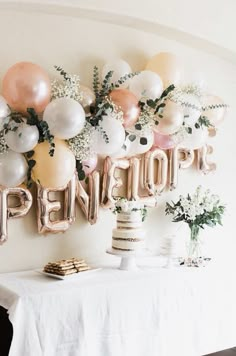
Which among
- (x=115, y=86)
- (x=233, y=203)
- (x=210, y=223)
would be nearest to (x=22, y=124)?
(x=115, y=86)

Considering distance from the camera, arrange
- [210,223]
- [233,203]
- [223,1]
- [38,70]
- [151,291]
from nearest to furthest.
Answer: [38,70] < [151,291] < [210,223] < [223,1] < [233,203]

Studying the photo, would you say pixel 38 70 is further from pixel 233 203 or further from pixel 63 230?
pixel 233 203

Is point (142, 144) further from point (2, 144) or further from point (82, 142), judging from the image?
point (2, 144)

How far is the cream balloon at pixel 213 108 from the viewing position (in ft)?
12.1

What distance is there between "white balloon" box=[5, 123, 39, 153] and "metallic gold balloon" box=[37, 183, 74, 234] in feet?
1.36

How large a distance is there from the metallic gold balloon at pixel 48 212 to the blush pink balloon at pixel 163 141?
0.73m

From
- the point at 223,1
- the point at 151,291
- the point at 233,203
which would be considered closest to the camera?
the point at 151,291

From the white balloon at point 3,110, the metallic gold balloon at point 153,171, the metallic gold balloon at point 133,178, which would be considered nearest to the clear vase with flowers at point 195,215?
the metallic gold balloon at point 153,171

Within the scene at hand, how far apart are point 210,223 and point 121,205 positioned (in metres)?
0.70

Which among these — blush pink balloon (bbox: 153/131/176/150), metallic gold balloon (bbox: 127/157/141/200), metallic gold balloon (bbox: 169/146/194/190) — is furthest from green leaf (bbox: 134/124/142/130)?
metallic gold balloon (bbox: 169/146/194/190)

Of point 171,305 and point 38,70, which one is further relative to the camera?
point 171,305

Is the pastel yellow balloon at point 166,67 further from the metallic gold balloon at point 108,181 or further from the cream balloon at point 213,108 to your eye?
the metallic gold balloon at point 108,181

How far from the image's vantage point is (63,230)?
129 inches

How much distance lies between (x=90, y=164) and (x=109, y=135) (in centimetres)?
32
